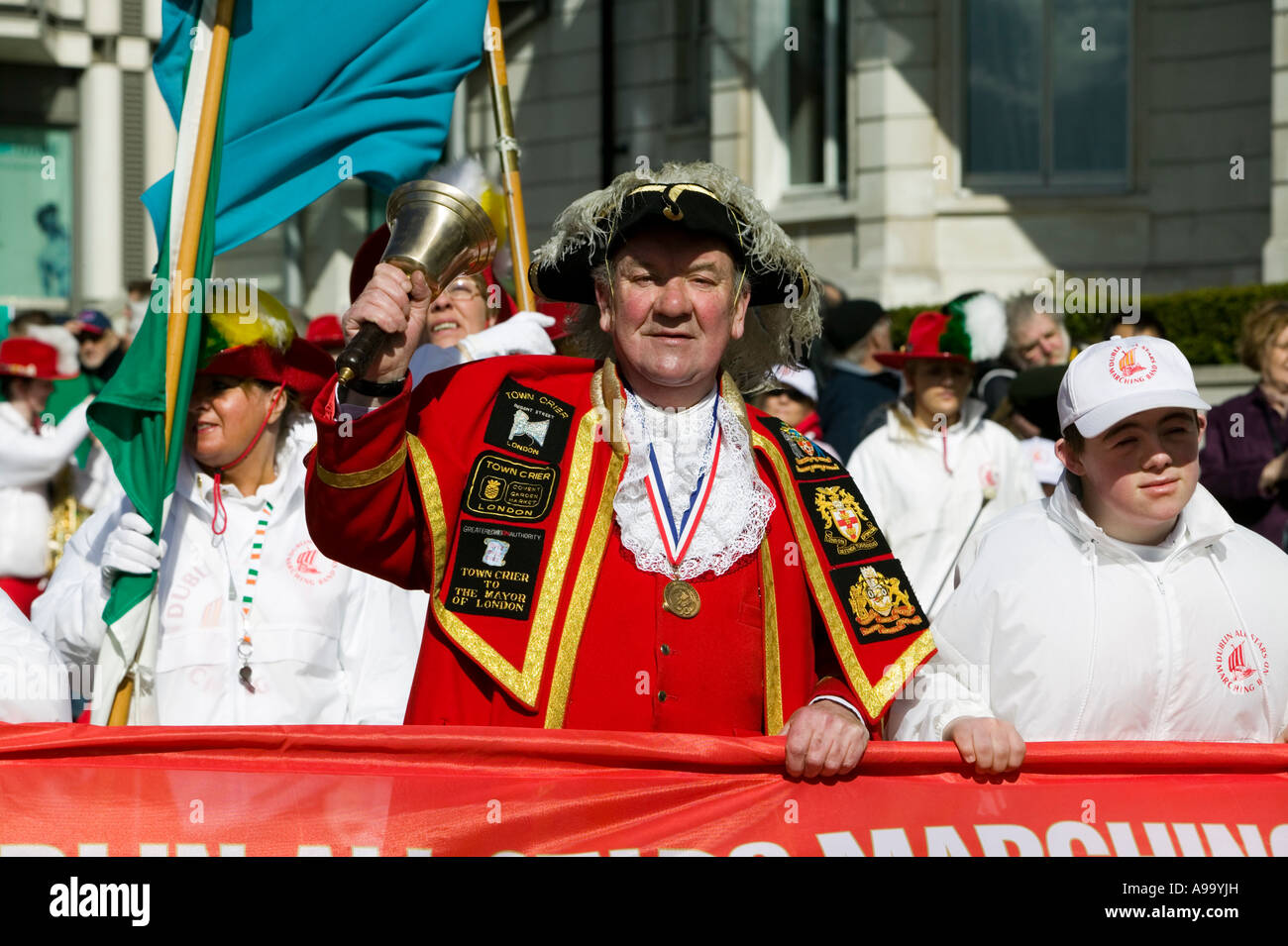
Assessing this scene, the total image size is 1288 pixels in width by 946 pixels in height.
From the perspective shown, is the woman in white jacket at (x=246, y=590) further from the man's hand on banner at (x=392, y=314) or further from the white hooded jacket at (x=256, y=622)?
the man's hand on banner at (x=392, y=314)

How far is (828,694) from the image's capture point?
11.7 feet

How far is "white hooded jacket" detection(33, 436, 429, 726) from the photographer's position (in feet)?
14.8

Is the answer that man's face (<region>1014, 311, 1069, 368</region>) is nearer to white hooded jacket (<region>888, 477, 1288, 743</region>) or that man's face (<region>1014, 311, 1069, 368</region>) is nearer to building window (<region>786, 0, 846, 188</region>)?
white hooded jacket (<region>888, 477, 1288, 743</region>)

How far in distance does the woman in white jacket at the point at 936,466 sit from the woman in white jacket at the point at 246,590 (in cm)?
297

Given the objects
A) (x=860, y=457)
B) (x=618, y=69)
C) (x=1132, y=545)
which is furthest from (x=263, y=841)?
(x=618, y=69)

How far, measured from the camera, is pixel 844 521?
3719 millimetres

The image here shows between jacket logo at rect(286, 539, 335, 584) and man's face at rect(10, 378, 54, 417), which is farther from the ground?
man's face at rect(10, 378, 54, 417)

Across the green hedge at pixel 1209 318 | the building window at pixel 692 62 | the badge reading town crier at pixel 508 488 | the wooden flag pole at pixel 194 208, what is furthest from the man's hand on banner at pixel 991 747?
the building window at pixel 692 62

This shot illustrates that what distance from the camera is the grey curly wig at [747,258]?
373cm

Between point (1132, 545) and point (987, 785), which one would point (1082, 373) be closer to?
point (1132, 545)

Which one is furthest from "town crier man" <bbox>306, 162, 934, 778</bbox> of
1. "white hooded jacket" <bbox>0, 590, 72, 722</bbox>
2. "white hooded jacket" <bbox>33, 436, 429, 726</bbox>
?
"white hooded jacket" <bbox>33, 436, 429, 726</bbox>

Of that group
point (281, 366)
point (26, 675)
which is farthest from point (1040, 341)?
point (26, 675)

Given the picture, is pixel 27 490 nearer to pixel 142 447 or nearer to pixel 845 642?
pixel 142 447

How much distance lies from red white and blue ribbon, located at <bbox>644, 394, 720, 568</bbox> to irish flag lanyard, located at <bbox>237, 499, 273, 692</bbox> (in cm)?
140
